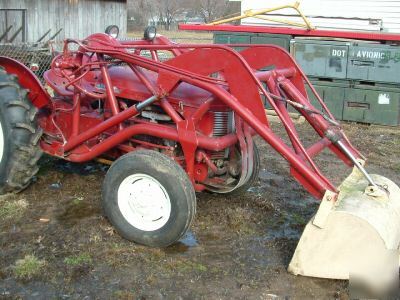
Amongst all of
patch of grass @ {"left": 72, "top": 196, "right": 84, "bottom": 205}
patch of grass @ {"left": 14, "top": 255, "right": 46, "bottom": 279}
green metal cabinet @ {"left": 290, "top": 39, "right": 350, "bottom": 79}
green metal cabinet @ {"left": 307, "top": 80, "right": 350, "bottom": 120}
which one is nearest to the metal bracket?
patch of grass @ {"left": 14, "top": 255, "right": 46, "bottom": 279}

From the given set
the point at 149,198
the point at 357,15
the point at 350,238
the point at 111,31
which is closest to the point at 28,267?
the point at 149,198

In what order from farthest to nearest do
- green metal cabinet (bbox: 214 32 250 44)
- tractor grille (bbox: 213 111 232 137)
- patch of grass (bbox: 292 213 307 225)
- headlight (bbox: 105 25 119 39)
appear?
green metal cabinet (bbox: 214 32 250 44), headlight (bbox: 105 25 119 39), patch of grass (bbox: 292 213 307 225), tractor grille (bbox: 213 111 232 137)

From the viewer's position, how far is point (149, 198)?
163 inches

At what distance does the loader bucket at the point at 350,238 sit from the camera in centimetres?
346

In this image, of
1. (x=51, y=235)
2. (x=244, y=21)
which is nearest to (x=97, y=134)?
(x=51, y=235)

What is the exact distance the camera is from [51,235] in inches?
173

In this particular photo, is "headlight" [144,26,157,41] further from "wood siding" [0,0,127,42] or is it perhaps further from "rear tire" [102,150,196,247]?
"wood siding" [0,0,127,42]

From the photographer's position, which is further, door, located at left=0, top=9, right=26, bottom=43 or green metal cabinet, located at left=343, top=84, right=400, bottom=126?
door, located at left=0, top=9, right=26, bottom=43

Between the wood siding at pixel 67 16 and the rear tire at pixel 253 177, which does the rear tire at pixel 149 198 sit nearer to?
the rear tire at pixel 253 177

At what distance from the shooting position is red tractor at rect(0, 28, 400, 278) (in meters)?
3.66

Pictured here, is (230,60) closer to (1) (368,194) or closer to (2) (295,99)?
(2) (295,99)

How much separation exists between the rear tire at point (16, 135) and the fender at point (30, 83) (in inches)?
7.4

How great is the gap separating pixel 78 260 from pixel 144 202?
2.15 ft

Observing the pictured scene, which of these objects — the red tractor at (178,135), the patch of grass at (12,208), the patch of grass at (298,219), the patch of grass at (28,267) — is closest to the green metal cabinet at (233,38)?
the red tractor at (178,135)
